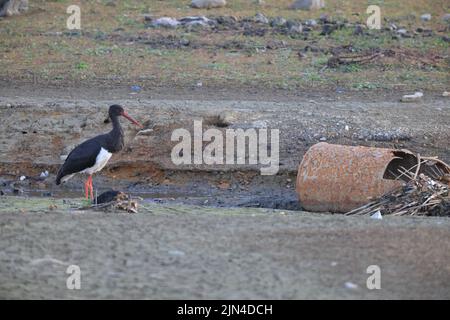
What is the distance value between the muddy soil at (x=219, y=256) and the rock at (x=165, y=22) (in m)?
8.76

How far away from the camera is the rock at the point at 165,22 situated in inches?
655

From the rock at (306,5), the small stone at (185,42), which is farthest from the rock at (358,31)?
the small stone at (185,42)

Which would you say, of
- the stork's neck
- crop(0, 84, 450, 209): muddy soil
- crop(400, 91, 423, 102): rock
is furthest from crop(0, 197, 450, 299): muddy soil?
crop(400, 91, 423, 102): rock

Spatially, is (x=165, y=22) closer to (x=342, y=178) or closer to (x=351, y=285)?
(x=342, y=178)

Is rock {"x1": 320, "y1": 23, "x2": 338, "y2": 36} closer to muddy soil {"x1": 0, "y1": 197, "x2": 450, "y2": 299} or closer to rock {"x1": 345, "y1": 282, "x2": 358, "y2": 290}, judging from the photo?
muddy soil {"x1": 0, "y1": 197, "x2": 450, "y2": 299}

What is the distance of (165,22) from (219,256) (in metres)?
10.3

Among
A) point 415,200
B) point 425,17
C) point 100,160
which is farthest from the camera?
point 425,17

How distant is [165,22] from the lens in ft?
54.8

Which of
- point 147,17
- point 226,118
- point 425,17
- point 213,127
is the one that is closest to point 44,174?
point 213,127

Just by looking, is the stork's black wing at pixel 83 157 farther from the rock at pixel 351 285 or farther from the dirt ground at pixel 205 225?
the rock at pixel 351 285

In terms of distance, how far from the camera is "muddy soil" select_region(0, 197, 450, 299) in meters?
6.23

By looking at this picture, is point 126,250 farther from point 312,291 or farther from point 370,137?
point 370,137

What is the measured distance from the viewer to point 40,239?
7207mm
